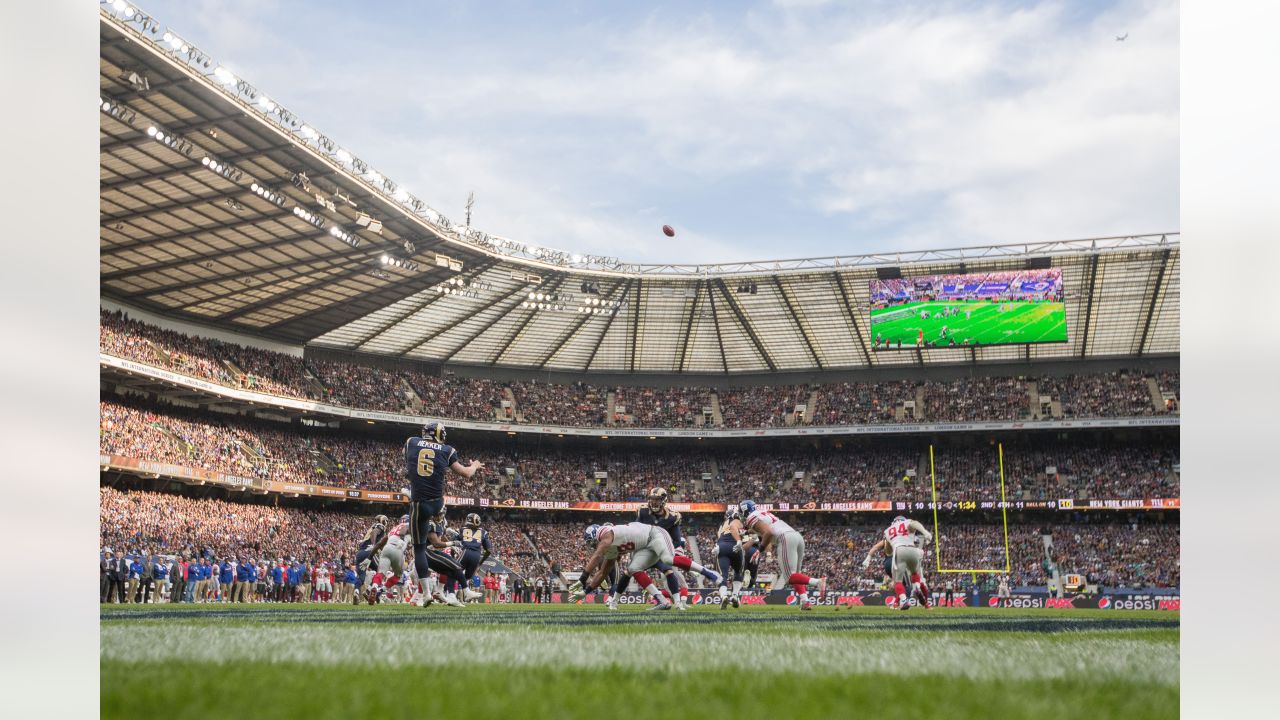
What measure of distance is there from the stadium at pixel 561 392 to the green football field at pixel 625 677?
12.4 metres

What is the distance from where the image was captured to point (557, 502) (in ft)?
184

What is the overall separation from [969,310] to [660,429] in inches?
704

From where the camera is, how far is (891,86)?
8.14m

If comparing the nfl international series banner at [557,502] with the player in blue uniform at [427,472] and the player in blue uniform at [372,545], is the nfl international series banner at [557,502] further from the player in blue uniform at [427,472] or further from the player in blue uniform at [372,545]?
the player in blue uniform at [427,472]

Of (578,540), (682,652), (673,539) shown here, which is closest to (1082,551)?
(578,540)

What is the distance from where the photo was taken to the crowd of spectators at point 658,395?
5131cm

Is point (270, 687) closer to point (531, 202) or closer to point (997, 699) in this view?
point (997, 699)

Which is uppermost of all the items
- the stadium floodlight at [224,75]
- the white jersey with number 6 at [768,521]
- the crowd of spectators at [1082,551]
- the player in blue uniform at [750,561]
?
the stadium floodlight at [224,75]

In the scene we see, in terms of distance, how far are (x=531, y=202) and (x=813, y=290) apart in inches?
553

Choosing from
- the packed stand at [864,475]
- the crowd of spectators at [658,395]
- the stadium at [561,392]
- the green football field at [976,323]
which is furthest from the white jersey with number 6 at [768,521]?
the packed stand at [864,475]

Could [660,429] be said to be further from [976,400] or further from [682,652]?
[682,652]

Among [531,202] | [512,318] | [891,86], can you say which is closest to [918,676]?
[891,86]

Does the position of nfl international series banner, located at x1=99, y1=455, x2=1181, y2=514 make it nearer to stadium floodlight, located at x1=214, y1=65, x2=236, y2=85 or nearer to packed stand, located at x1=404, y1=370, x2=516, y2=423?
packed stand, located at x1=404, y1=370, x2=516, y2=423

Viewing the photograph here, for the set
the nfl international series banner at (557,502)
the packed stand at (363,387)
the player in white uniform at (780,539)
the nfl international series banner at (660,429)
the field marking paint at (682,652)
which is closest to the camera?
the field marking paint at (682,652)
